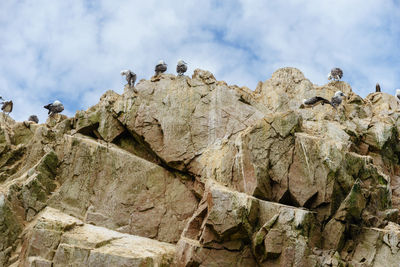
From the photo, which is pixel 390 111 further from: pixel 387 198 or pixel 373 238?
pixel 373 238

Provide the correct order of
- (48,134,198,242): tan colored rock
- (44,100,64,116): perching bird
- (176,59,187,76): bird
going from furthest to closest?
1. (44,100,64,116): perching bird
2. (176,59,187,76): bird
3. (48,134,198,242): tan colored rock

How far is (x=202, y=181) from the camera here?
24.7 meters

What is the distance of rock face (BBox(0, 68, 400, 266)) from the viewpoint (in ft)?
66.7

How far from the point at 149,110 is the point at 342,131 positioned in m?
12.4

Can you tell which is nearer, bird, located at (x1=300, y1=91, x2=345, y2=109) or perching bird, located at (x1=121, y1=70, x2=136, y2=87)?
perching bird, located at (x1=121, y1=70, x2=136, y2=87)

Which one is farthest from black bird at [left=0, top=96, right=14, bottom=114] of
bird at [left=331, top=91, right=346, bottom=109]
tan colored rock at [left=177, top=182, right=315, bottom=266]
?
bird at [left=331, top=91, right=346, bottom=109]

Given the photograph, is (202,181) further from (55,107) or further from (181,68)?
(55,107)

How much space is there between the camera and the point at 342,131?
27.4 meters

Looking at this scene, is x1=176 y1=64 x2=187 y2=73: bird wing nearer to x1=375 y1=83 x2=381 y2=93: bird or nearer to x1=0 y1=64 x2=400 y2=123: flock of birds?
x1=0 y1=64 x2=400 y2=123: flock of birds

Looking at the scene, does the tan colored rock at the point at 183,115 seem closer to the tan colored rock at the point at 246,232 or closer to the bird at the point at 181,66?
the bird at the point at 181,66

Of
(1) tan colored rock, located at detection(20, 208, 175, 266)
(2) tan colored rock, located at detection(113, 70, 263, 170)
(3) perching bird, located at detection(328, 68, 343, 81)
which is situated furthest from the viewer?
(3) perching bird, located at detection(328, 68, 343, 81)

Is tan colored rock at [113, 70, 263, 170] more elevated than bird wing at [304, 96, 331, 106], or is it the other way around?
bird wing at [304, 96, 331, 106]

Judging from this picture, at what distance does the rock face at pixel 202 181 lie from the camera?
800 inches

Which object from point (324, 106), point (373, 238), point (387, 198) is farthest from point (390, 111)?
point (373, 238)
